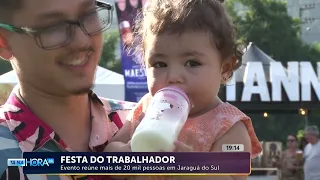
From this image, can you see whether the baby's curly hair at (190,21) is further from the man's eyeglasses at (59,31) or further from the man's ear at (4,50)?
the man's ear at (4,50)

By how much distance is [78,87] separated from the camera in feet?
2.78

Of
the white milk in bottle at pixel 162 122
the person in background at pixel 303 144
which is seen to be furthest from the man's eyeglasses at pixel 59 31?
the person in background at pixel 303 144

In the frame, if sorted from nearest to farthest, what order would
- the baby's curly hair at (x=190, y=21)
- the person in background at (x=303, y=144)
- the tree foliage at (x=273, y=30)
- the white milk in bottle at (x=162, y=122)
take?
1. the white milk in bottle at (x=162, y=122)
2. the baby's curly hair at (x=190, y=21)
3. the person in background at (x=303, y=144)
4. the tree foliage at (x=273, y=30)

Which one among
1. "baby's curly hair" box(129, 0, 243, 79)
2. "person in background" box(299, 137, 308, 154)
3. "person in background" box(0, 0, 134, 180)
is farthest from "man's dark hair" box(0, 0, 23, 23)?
"person in background" box(299, 137, 308, 154)

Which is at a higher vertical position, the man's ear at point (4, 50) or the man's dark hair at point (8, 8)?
the man's dark hair at point (8, 8)

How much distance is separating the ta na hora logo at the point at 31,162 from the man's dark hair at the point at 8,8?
0.20 m

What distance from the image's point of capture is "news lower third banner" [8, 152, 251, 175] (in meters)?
A: 0.77

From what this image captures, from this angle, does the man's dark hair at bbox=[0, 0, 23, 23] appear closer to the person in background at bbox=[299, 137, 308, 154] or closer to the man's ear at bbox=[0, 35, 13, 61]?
the man's ear at bbox=[0, 35, 13, 61]

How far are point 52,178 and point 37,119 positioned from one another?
0.10m

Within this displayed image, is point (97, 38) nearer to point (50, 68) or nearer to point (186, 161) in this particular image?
point (50, 68)

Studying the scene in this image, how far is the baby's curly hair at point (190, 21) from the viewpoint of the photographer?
0.84m

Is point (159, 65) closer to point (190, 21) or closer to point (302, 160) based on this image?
point (190, 21)

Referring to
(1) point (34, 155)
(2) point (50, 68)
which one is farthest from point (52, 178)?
→ (2) point (50, 68)

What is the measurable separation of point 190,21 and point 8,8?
10.1 inches
